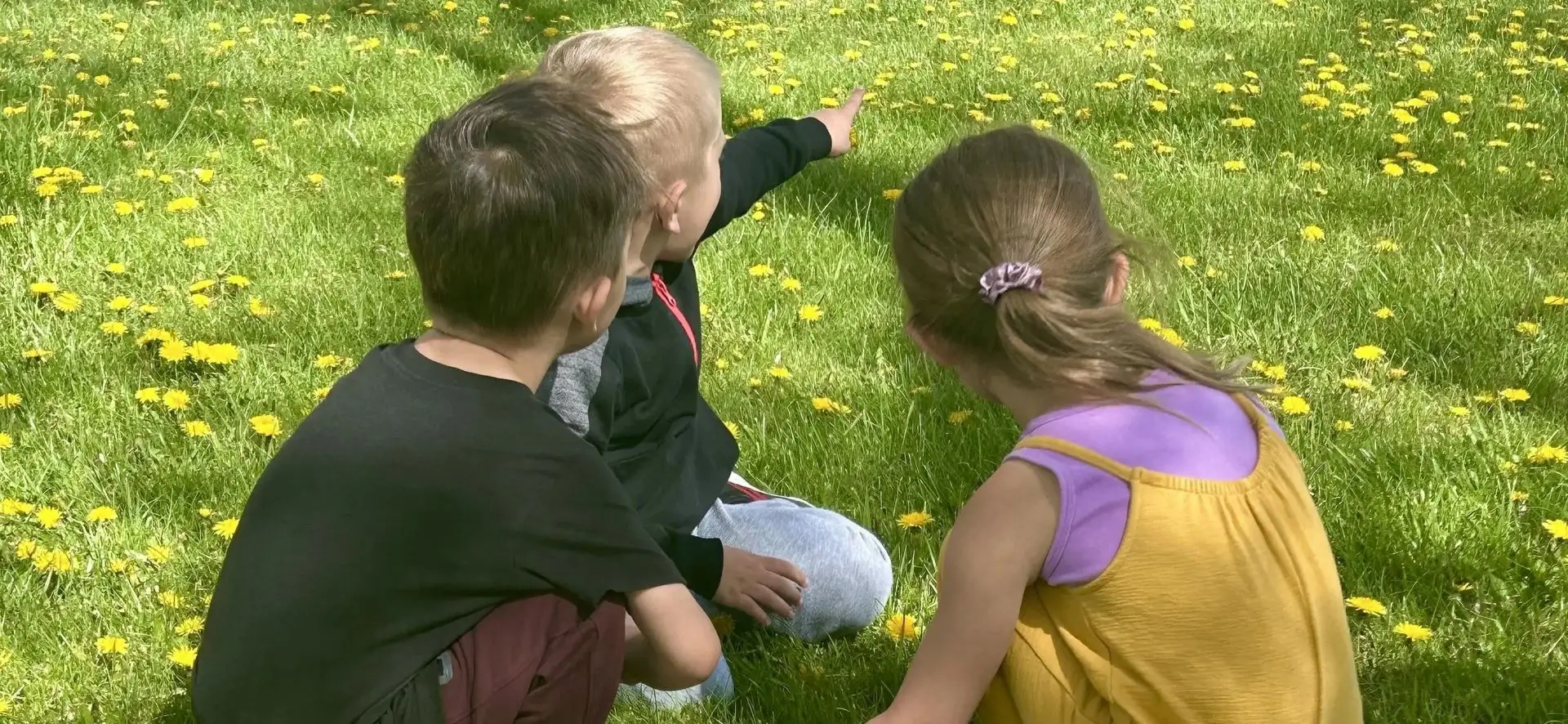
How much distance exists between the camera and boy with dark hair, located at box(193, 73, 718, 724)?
1.42 metres

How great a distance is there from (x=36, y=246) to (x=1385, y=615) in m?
3.01

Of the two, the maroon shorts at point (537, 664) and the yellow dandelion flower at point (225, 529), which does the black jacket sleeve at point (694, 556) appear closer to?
the maroon shorts at point (537, 664)

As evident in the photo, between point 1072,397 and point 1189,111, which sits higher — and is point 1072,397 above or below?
above

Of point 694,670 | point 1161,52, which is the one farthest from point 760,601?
point 1161,52

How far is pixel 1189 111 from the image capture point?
4465 millimetres

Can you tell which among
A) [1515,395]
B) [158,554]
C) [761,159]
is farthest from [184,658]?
[1515,395]

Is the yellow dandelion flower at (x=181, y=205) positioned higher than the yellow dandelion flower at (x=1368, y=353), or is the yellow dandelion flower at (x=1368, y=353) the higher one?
the yellow dandelion flower at (x=1368, y=353)

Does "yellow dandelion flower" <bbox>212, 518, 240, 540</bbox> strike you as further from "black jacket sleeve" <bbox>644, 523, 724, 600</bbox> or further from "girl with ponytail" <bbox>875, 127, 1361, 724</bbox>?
"girl with ponytail" <bbox>875, 127, 1361, 724</bbox>

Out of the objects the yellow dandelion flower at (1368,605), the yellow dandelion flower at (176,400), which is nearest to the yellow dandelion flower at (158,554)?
the yellow dandelion flower at (176,400)

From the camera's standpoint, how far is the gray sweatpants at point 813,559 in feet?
7.00

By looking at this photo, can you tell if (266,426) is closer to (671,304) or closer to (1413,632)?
(671,304)

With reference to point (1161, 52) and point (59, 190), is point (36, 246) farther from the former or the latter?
point (1161, 52)

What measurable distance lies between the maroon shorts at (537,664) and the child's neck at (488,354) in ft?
0.82

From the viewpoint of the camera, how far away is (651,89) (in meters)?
1.94
